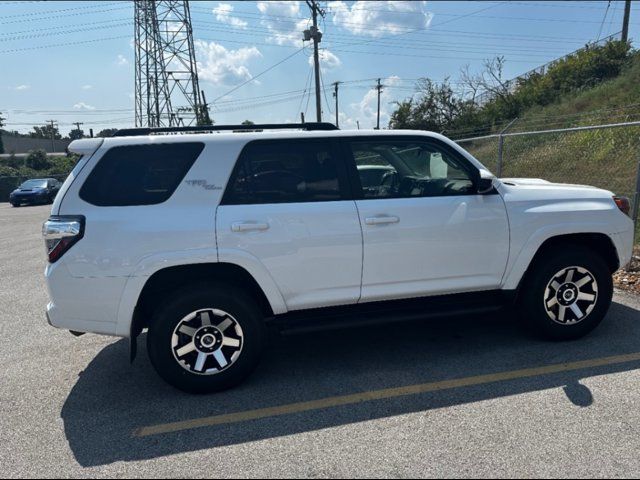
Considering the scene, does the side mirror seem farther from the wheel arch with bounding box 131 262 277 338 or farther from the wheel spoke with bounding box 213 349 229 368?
the wheel spoke with bounding box 213 349 229 368

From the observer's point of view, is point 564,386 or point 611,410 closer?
point 611,410

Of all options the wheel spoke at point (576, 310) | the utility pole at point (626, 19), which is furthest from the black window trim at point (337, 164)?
the utility pole at point (626, 19)

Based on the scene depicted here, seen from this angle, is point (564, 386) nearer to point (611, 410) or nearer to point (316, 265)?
point (611, 410)

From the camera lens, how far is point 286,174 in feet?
11.7

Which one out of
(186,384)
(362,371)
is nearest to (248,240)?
(186,384)

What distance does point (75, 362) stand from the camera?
4098 millimetres

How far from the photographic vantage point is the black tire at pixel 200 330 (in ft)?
10.9

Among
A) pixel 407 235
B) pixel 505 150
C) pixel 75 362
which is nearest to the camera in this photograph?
pixel 407 235

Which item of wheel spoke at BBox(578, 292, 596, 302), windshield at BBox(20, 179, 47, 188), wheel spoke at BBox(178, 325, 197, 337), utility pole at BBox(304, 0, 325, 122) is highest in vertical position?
utility pole at BBox(304, 0, 325, 122)

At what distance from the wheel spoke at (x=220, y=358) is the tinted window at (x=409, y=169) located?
1.62 m

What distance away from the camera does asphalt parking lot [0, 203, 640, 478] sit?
8.71ft

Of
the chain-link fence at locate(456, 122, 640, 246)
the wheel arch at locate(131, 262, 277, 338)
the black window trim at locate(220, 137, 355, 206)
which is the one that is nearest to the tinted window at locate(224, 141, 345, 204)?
the black window trim at locate(220, 137, 355, 206)

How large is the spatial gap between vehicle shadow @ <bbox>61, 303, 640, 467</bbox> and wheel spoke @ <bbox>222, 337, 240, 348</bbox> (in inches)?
14.3

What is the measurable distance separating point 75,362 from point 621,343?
4.79 meters
